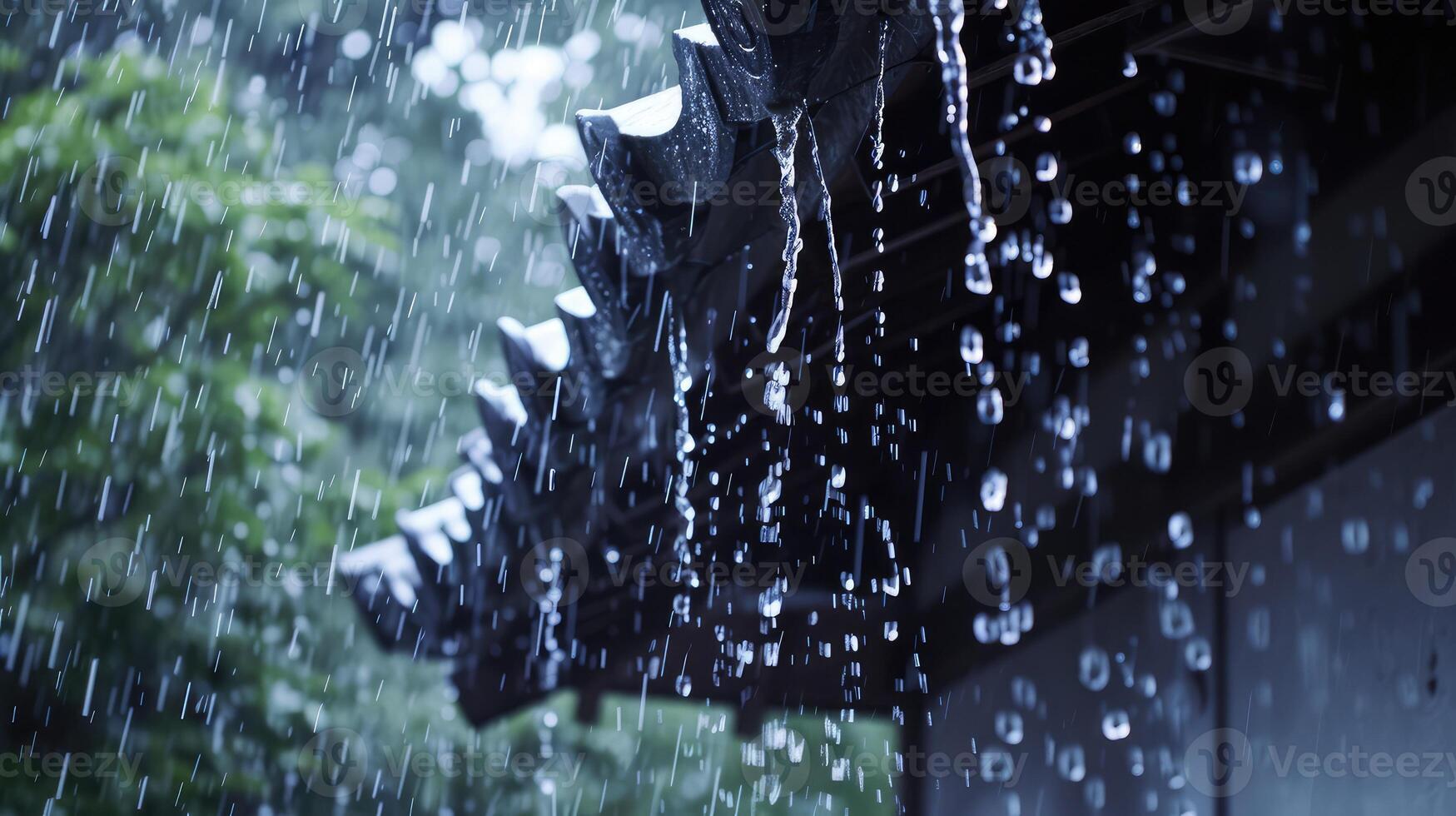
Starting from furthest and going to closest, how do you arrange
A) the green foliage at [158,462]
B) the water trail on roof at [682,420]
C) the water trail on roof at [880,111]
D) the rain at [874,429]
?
the green foliage at [158,462] < the water trail on roof at [682,420] < the rain at [874,429] < the water trail on roof at [880,111]

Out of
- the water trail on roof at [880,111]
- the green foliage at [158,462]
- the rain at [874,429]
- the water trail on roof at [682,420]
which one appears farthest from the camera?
the green foliage at [158,462]

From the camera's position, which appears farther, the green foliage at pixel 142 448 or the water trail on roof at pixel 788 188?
the green foliage at pixel 142 448

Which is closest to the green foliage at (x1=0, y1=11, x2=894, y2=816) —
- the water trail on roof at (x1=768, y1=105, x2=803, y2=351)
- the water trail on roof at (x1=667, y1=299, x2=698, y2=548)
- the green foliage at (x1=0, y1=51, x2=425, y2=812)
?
the green foliage at (x1=0, y1=51, x2=425, y2=812)

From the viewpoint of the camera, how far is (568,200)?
2.27 m

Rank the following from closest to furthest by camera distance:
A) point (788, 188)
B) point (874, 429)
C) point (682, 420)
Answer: point (788, 188), point (682, 420), point (874, 429)

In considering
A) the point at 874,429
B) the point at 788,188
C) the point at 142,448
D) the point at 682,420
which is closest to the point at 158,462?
the point at 142,448

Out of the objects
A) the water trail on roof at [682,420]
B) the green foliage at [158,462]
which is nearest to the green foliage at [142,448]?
the green foliage at [158,462]

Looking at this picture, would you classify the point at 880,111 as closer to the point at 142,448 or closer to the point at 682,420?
the point at 682,420

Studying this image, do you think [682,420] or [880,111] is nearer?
[880,111]

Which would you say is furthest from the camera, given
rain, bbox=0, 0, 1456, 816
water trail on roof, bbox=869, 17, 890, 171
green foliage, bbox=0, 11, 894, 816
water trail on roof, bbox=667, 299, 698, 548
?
green foliage, bbox=0, 11, 894, 816

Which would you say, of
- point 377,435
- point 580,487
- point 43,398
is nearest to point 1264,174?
point 580,487

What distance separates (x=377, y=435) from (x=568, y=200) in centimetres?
992

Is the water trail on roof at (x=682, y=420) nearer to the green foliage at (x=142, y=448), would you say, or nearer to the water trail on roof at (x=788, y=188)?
the water trail on roof at (x=788, y=188)

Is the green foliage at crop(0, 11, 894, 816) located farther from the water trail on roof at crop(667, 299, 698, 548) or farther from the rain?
the water trail on roof at crop(667, 299, 698, 548)
